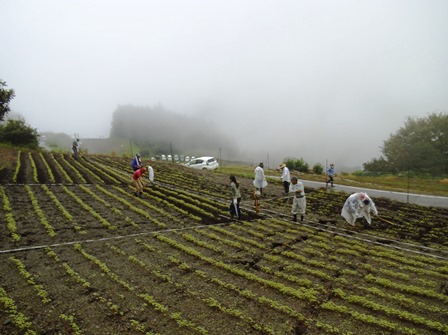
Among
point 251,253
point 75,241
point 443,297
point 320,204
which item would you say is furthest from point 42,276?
point 320,204

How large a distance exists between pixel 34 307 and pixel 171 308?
2.72 meters

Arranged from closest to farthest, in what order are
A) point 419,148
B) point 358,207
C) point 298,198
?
point 358,207 → point 298,198 → point 419,148

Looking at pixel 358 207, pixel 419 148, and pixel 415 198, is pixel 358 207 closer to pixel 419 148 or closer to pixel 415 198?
pixel 415 198

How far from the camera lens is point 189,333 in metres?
5.18

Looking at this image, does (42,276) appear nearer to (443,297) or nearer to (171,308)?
(171,308)

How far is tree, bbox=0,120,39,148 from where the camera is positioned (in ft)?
97.4

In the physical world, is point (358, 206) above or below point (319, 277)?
above

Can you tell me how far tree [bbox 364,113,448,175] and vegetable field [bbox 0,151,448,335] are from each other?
26.2 m

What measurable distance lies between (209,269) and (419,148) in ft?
126

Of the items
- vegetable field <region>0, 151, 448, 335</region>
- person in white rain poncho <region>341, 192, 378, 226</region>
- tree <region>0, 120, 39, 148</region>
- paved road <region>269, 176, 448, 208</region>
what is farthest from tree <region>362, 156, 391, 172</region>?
tree <region>0, 120, 39, 148</region>

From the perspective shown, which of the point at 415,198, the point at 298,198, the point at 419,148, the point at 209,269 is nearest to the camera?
the point at 209,269

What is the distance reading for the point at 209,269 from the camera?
753cm

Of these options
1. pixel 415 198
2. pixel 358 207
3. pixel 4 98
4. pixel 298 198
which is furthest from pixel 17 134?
pixel 415 198

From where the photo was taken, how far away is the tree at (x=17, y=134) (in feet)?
97.4
